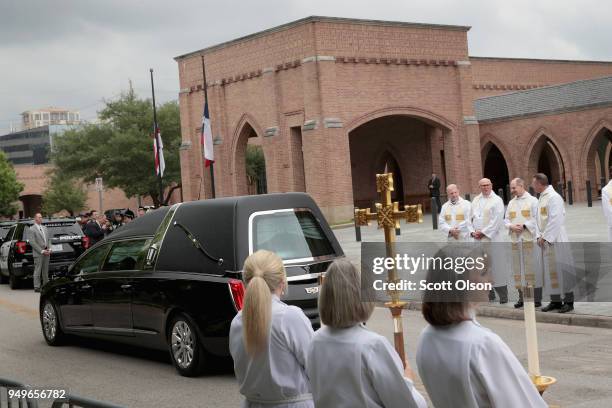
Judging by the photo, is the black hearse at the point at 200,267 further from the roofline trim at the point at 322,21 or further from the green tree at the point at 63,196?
the green tree at the point at 63,196

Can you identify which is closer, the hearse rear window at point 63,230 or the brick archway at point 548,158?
the hearse rear window at point 63,230

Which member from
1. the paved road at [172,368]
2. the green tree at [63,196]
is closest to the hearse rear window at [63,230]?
the paved road at [172,368]

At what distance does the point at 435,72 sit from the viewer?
143ft

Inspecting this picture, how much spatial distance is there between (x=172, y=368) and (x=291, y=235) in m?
2.25

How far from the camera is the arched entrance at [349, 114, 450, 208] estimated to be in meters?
47.2

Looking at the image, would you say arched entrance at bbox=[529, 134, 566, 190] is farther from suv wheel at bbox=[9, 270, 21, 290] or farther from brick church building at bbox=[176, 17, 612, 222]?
suv wheel at bbox=[9, 270, 21, 290]

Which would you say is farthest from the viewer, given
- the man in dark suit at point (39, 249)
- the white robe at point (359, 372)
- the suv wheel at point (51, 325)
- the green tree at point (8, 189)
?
the green tree at point (8, 189)

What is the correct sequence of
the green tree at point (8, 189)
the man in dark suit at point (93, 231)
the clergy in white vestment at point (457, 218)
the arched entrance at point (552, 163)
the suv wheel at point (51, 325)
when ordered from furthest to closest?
1. the green tree at point (8, 189)
2. the arched entrance at point (552, 163)
3. the man in dark suit at point (93, 231)
4. the clergy in white vestment at point (457, 218)
5. the suv wheel at point (51, 325)

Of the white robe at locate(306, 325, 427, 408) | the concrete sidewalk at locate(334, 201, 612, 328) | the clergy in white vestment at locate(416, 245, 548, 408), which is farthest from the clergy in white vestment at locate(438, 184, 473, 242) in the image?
the clergy in white vestment at locate(416, 245, 548, 408)

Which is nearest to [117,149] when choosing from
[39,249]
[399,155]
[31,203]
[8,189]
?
[399,155]

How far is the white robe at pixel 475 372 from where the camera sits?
11.4 feet

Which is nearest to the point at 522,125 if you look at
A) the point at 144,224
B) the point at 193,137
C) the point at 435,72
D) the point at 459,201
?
the point at 435,72

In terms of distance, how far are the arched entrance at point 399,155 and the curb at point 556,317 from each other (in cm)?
3232

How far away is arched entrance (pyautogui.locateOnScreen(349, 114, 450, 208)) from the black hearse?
→ 3517cm
